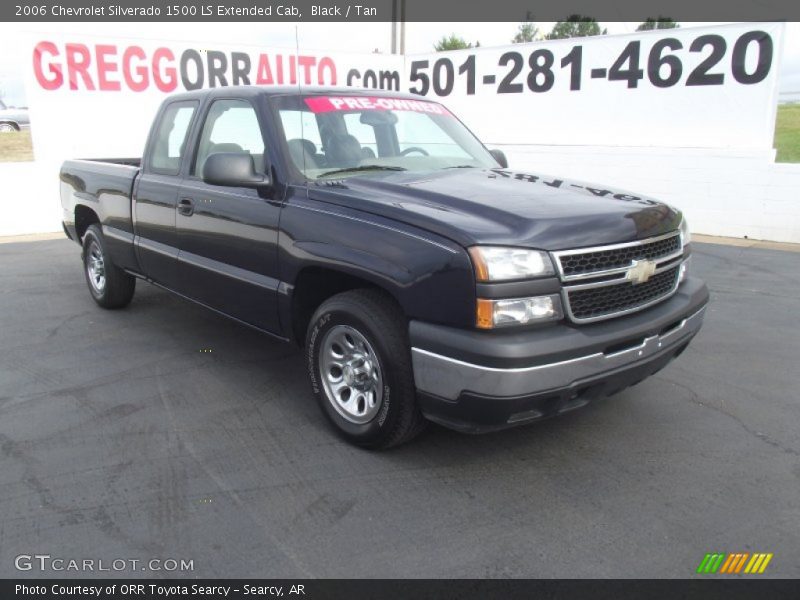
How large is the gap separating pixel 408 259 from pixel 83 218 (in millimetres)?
4649

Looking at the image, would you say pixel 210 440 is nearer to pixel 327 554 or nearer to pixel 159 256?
pixel 327 554

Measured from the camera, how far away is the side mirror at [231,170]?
11.8 feet

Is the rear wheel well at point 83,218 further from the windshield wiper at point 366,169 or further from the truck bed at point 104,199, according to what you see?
the windshield wiper at point 366,169

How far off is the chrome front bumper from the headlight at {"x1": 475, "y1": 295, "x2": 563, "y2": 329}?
7.5 inches

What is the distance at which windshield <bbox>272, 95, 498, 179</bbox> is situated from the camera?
3895mm

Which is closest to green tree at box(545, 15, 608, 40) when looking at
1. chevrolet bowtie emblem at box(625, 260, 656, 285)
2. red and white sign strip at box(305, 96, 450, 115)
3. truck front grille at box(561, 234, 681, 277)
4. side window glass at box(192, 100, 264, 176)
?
red and white sign strip at box(305, 96, 450, 115)

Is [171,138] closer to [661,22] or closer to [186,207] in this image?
[186,207]

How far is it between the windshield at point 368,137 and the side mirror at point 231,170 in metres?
0.27

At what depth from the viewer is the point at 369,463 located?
10.9 feet

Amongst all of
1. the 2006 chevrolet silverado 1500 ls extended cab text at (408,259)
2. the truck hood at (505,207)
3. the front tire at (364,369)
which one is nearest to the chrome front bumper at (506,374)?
the 2006 chevrolet silverado 1500 ls extended cab text at (408,259)

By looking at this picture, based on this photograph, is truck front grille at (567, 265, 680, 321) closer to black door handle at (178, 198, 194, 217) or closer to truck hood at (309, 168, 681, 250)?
truck hood at (309, 168, 681, 250)
